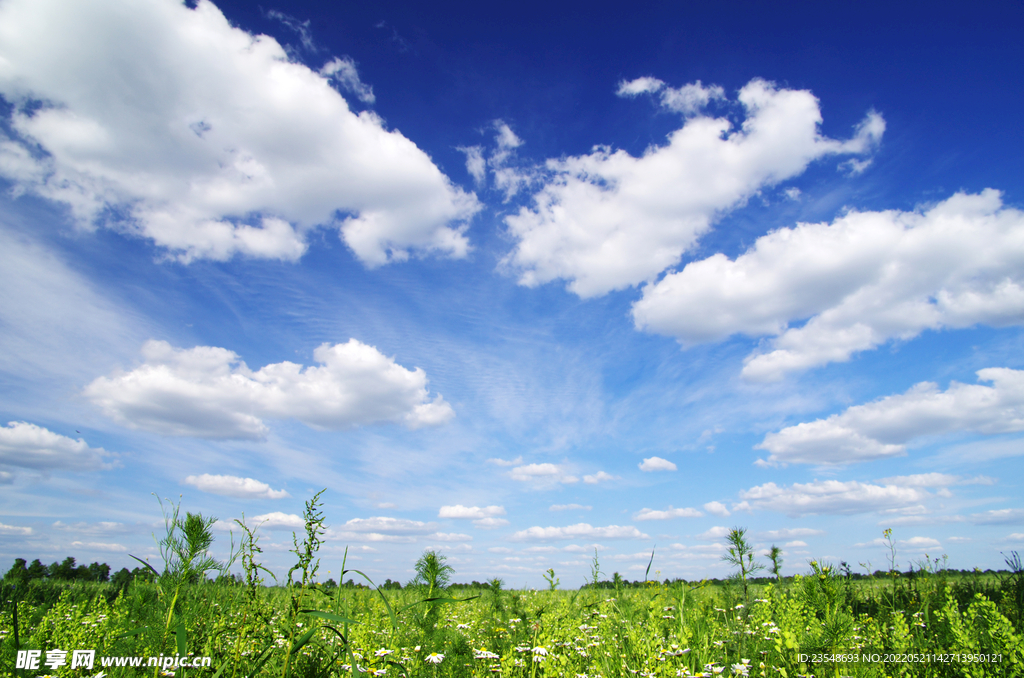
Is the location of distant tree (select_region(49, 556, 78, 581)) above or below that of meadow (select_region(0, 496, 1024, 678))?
below

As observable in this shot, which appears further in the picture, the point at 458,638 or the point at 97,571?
the point at 97,571

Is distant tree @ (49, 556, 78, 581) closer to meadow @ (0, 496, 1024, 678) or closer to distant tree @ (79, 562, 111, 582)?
distant tree @ (79, 562, 111, 582)

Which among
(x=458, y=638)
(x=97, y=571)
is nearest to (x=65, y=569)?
(x=97, y=571)

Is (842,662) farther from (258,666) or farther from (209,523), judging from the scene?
(209,523)

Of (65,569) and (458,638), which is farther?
(65,569)

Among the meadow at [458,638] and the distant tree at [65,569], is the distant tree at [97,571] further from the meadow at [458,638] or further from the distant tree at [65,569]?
the meadow at [458,638]

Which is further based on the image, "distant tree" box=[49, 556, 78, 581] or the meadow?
"distant tree" box=[49, 556, 78, 581]

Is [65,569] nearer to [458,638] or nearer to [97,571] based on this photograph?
[97,571]

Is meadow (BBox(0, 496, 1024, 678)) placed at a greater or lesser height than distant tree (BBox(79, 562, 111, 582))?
greater

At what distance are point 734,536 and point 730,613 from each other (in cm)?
230

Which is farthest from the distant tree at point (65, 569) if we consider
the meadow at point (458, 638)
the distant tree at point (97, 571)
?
the meadow at point (458, 638)

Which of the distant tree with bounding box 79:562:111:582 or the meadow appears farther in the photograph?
the distant tree with bounding box 79:562:111:582

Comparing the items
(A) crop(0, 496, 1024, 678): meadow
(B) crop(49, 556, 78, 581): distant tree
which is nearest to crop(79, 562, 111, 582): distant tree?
(B) crop(49, 556, 78, 581): distant tree

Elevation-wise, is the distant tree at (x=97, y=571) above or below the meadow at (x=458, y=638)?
below
